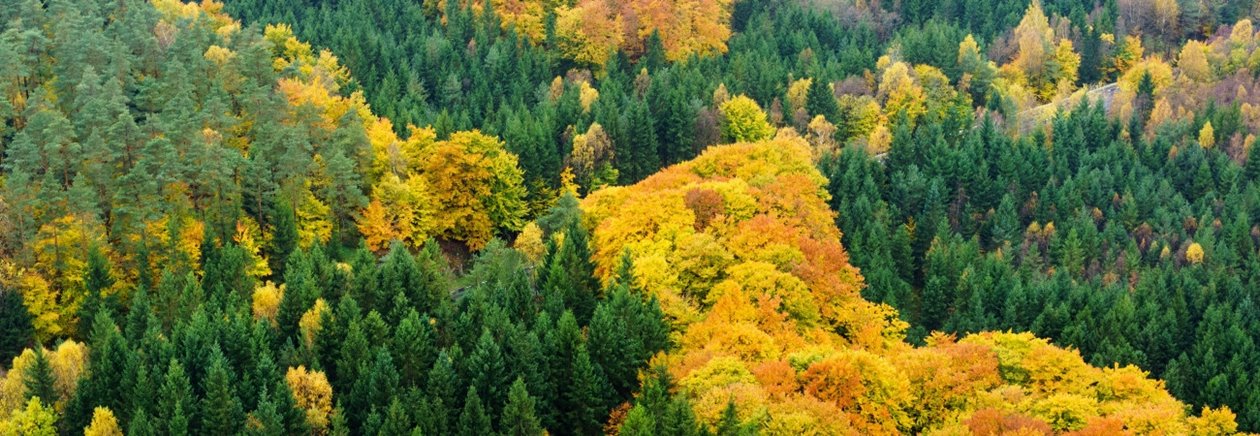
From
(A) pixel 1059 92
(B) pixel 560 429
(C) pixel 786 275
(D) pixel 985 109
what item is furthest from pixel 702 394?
(A) pixel 1059 92

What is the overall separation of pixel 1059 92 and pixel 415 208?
92952 millimetres

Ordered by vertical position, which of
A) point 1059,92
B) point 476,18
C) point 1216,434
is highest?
point 1216,434

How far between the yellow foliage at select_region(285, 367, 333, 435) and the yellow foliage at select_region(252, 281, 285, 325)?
11.0m

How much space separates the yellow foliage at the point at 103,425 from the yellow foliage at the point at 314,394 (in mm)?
9768

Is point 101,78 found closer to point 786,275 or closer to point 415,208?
point 415,208

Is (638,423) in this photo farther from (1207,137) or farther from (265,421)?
(1207,137)

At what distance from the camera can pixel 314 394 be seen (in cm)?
9588

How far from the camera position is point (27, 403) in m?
97.6

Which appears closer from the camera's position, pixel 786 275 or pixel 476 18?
pixel 786 275

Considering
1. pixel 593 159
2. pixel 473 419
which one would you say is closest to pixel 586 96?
pixel 593 159

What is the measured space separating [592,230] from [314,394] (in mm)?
36362

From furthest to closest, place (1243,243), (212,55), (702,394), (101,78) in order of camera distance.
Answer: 1. (1243,243)
2. (212,55)
3. (101,78)
4. (702,394)

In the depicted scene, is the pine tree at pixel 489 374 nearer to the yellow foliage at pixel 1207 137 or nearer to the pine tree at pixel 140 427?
the pine tree at pixel 140 427

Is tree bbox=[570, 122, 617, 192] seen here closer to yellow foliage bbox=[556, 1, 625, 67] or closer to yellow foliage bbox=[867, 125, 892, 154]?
yellow foliage bbox=[867, 125, 892, 154]
